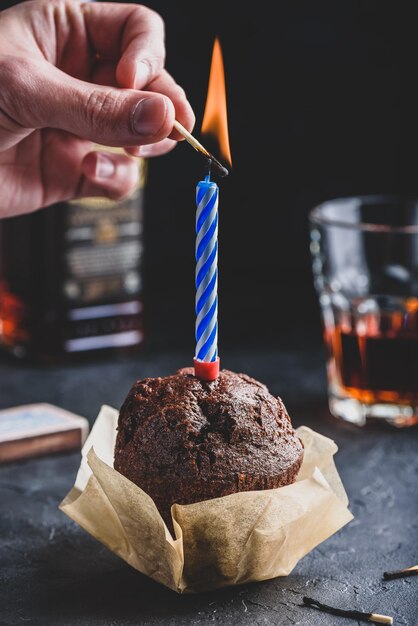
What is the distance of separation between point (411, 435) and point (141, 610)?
0.72m

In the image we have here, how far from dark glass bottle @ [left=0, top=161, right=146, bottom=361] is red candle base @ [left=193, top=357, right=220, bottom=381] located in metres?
0.84

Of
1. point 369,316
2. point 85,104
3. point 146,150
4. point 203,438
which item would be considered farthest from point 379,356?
point 85,104

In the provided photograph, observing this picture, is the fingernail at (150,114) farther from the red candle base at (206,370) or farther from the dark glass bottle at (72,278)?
the dark glass bottle at (72,278)

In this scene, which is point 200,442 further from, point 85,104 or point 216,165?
point 85,104

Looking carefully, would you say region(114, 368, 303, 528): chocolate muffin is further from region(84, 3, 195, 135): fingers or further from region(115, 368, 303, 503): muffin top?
region(84, 3, 195, 135): fingers

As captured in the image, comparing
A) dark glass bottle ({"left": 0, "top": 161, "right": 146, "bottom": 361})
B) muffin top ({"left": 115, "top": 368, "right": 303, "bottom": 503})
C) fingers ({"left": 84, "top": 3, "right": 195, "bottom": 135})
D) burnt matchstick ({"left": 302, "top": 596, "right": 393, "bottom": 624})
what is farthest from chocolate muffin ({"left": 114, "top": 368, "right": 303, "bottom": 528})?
dark glass bottle ({"left": 0, "top": 161, "right": 146, "bottom": 361})

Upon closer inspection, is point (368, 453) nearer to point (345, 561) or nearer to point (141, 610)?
point (345, 561)

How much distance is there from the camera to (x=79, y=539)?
1.26m

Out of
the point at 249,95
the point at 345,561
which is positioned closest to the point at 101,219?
the point at 249,95

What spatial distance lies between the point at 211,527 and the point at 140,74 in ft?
1.97

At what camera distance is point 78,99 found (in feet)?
3.78

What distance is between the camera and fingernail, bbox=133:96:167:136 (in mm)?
1132

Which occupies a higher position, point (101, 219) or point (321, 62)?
point (321, 62)

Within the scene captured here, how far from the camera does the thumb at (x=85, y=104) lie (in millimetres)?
1142
